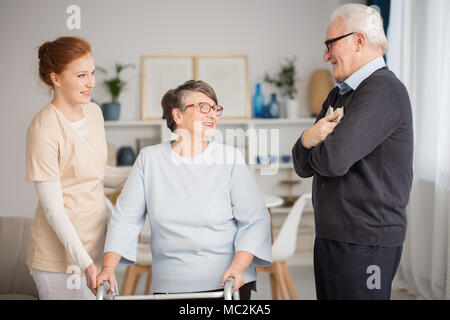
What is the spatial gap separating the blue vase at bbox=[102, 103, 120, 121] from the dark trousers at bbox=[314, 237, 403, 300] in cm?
297

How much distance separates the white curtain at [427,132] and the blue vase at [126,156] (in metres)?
2.18

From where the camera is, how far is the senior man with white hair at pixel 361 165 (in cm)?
132

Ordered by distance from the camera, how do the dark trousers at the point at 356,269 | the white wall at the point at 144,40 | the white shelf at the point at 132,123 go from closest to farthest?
the dark trousers at the point at 356,269
the white wall at the point at 144,40
the white shelf at the point at 132,123

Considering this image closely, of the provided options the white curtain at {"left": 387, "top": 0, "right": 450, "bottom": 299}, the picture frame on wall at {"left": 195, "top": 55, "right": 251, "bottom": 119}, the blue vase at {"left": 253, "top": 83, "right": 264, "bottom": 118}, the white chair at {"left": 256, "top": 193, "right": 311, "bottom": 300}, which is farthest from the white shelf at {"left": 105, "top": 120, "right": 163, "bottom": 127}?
the white curtain at {"left": 387, "top": 0, "right": 450, "bottom": 299}

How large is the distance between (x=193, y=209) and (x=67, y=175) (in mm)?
403

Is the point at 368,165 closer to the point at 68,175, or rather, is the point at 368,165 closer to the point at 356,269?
the point at 356,269

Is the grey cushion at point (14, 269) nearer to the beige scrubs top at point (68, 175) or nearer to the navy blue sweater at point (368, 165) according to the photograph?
the beige scrubs top at point (68, 175)

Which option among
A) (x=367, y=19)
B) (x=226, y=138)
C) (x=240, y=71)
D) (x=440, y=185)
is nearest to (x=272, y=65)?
(x=240, y=71)

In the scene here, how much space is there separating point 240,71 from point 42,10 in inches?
67.6

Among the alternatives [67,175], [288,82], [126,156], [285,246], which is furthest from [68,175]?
[288,82]

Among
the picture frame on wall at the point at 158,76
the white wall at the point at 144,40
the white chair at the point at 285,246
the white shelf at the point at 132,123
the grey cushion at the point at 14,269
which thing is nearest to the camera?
the grey cushion at the point at 14,269

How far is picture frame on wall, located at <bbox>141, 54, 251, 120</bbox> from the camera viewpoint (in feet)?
13.9

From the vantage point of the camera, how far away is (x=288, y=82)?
14.1 ft

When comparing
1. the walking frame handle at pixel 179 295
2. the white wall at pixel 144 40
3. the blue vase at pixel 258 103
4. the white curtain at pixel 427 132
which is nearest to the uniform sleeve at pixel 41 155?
the walking frame handle at pixel 179 295
